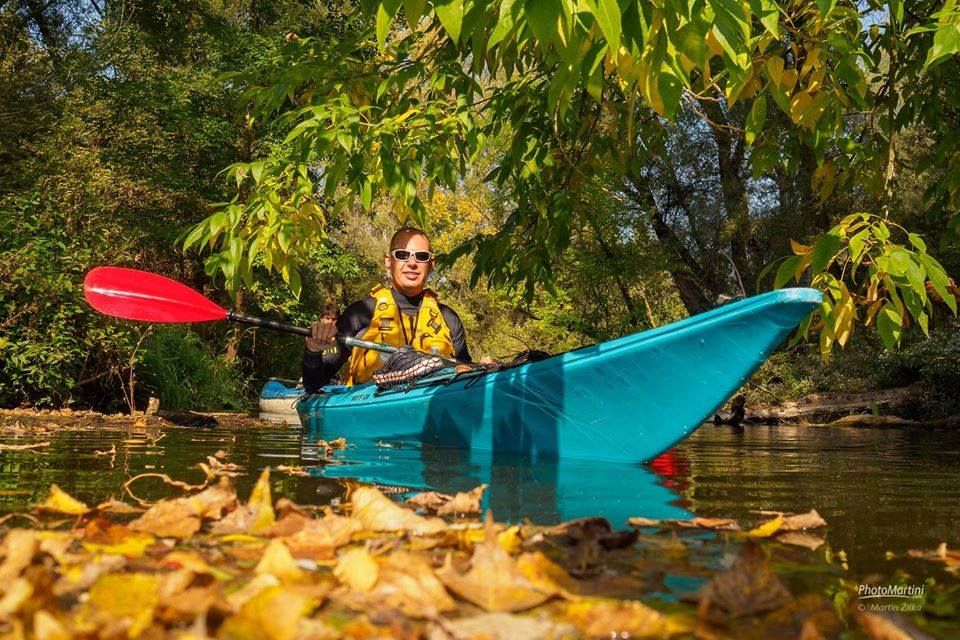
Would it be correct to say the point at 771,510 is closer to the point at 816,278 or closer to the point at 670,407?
the point at 816,278

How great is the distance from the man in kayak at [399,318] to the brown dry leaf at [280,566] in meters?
4.66

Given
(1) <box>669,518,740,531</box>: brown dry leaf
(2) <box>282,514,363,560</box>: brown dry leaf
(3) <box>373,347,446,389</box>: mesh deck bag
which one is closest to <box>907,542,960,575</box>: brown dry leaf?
(1) <box>669,518,740,531</box>: brown dry leaf

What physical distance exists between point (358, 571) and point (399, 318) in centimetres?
490

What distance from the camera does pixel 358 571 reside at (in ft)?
4.27

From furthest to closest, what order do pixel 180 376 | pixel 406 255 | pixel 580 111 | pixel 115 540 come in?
pixel 180 376, pixel 406 255, pixel 580 111, pixel 115 540

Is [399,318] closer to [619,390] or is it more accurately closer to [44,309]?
[619,390]

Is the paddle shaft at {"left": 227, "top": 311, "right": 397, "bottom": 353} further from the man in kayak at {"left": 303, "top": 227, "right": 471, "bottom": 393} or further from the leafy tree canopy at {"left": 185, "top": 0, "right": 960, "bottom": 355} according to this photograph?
the leafy tree canopy at {"left": 185, "top": 0, "right": 960, "bottom": 355}

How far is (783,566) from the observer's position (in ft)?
5.25

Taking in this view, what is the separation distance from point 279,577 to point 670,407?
291cm

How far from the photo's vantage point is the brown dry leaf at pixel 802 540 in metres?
1.81

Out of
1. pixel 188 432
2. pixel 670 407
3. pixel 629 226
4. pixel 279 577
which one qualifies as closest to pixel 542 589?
pixel 279 577

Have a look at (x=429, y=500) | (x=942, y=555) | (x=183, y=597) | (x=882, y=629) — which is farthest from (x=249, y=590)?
(x=942, y=555)

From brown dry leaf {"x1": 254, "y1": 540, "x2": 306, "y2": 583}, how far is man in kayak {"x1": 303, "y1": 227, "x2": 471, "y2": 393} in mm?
4665

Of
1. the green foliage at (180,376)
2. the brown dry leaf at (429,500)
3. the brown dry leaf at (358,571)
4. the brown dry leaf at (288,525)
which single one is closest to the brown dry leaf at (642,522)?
the brown dry leaf at (429,500)
